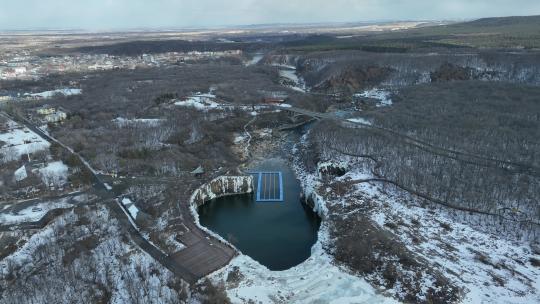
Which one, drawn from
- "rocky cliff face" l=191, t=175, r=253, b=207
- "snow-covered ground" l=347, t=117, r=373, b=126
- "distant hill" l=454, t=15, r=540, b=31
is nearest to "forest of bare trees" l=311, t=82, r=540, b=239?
"snow-covered ground" l=347, t=117, r=373, b=126

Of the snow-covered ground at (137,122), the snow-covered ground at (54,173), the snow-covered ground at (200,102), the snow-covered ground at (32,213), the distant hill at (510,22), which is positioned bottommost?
the snow-covered ground at (32,213)

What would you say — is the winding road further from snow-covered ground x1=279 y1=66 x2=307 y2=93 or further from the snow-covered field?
snow-covered ground x1=279 y1=66 x2=307 y2=93

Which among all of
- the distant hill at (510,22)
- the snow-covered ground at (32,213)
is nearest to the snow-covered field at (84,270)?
the snow-covered ground at (32,213)

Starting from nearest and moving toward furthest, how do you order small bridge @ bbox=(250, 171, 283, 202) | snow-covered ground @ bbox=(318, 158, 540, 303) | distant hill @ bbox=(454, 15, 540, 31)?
snow-covered ground @ bbox=(318, 158, 540, 303) < small bridge @ bbox=(250, 171, 283, 202) < distant hill @ bbox=(454, 15, 540, 31)

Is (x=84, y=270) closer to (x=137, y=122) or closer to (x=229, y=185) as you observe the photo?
(x=229, y=185)

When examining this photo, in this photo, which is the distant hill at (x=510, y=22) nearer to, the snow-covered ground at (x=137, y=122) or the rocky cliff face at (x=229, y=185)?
the snow-covered ground at (x=137, y=122)

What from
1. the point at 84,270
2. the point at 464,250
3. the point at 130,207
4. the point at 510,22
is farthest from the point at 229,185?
the point at 510,22
